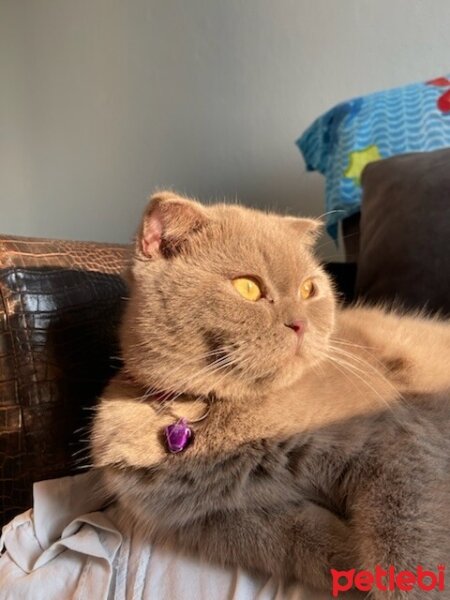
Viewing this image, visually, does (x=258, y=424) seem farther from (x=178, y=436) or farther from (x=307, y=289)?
(x=307, y=289)

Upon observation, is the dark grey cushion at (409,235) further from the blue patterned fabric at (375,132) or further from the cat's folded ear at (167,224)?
the cat's folded ear at (167,224)

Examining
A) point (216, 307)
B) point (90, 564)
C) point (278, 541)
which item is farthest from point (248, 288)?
point (90, 564)

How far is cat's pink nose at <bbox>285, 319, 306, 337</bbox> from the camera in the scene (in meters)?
0.74

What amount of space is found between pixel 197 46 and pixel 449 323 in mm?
1517

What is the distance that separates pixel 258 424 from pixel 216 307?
0.55 feet

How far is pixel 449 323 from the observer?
3.41ft

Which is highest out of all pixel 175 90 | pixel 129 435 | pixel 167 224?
pixel 175 90

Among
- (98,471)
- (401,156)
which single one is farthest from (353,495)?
(401,156)

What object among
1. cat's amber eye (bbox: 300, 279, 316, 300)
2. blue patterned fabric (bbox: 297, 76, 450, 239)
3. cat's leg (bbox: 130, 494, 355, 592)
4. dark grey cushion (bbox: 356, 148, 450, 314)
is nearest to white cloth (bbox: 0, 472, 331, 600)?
cat's leg (bbox: 130, 494, 355, 592)

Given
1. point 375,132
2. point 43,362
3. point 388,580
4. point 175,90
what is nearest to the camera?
point 388,580

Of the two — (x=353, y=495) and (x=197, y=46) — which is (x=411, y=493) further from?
(x=197, y=46)

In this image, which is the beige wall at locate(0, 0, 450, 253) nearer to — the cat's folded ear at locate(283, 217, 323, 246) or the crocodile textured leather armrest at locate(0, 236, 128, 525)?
the cat's folded ear at locate(283, 217, 323, 246)

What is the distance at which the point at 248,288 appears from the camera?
774 mm

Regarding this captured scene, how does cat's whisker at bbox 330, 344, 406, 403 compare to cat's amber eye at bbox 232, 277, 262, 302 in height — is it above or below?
below
